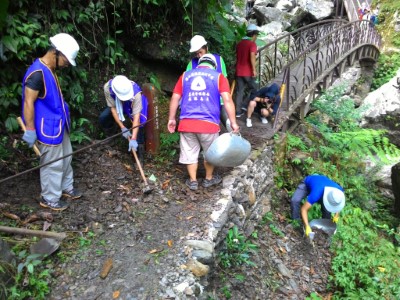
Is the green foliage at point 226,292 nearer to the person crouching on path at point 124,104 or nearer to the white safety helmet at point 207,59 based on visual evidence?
the person crouching on path at point 124,104

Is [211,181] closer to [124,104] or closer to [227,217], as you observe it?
[227,217]

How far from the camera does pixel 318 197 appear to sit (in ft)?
16.8

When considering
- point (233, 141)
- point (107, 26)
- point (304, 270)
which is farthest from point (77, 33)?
point (304, 270)

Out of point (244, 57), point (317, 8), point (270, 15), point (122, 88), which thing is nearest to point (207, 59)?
Result: point (122, 88)

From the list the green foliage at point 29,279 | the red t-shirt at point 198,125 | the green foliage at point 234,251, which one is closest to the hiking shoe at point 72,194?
the green foliage at point 29,279

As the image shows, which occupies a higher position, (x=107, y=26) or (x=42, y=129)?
(x=107, y=26)

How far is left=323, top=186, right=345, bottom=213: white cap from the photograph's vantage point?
4.93 m

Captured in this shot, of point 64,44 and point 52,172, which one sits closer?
point 64,44

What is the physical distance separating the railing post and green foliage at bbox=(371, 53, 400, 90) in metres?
16.1

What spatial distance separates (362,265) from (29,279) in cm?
481

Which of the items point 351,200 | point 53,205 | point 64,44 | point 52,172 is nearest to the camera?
point 64,44

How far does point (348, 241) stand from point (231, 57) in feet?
13.4

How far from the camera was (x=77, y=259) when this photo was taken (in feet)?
10.2

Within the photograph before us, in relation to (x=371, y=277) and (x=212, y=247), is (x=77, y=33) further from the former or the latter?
(x=371, y=277)
